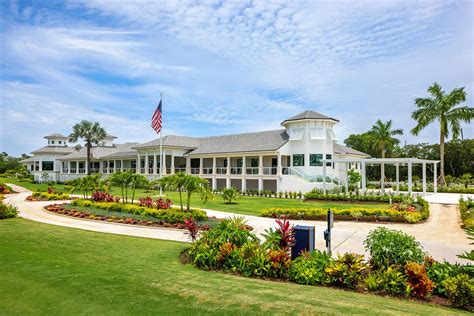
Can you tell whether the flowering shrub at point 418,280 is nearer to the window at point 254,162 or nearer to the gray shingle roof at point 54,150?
the window at point 254,162

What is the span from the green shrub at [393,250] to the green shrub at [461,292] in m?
1.17

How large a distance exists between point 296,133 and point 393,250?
1205 inches

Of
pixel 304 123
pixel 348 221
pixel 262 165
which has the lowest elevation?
pixel 348 221

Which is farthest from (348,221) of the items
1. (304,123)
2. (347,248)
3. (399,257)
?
(304,123)

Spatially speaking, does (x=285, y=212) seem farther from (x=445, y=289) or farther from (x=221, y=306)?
(x=221, y=306)

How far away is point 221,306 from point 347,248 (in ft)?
23.7

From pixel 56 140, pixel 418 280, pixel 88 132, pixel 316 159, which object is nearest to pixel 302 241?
pixel 418 280

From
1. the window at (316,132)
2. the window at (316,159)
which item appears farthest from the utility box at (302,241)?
the window at (316,132)

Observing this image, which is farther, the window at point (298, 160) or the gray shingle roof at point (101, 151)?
the gray shingle roof at point (101, 151)

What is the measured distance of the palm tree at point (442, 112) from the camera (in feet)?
139

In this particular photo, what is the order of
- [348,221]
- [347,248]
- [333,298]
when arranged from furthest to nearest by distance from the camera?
[348,221] → [347,248] → [333,298]

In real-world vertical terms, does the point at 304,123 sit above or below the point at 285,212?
above

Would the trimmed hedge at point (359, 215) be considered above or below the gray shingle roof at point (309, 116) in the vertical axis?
below

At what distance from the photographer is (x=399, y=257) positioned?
26.4 ft
